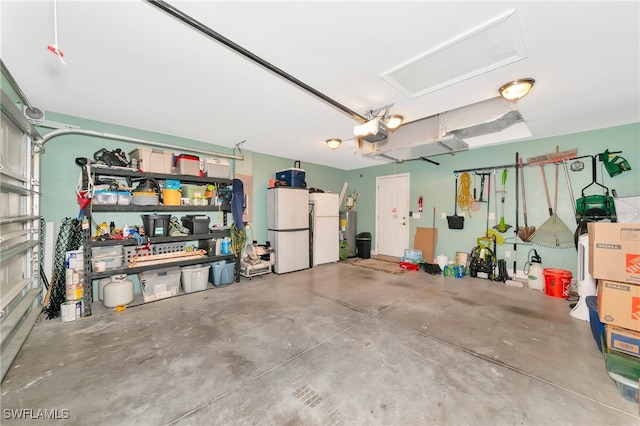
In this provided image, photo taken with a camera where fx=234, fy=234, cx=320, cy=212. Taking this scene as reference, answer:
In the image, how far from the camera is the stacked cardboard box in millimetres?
1963

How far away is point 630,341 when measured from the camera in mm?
1983

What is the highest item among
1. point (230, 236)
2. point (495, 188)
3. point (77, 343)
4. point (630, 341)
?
point (495, 188)

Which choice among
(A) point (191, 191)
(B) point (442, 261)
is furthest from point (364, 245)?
(A) point (191, 191)

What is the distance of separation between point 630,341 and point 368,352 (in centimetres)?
220

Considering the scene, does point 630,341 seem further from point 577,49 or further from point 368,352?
point 577,49

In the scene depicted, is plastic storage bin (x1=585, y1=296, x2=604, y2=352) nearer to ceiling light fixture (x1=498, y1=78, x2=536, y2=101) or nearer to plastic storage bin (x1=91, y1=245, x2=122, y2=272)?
ceiling light fixture (x1=498, y1=78, x2=536, y2=101)

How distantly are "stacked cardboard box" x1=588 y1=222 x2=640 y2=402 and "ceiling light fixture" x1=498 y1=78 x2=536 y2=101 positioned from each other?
154 centimetres

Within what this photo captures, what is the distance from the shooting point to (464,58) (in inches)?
82.3

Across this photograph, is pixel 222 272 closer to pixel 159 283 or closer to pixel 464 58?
pixel 159 283

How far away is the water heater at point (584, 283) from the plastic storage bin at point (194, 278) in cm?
540

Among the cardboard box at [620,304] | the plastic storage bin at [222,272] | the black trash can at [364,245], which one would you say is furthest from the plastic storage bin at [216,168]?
the cardboard box at [620,304]

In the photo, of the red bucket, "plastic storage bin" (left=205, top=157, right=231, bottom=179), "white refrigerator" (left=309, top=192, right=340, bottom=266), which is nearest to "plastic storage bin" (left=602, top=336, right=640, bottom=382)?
the red bucket

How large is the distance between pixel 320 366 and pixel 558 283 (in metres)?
4.18

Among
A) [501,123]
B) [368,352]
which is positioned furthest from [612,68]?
[368,352]
